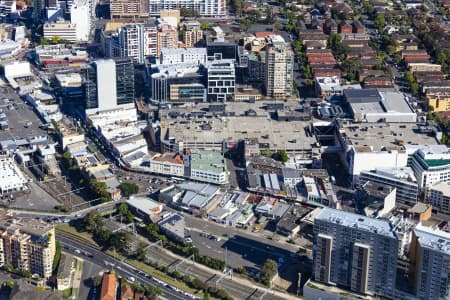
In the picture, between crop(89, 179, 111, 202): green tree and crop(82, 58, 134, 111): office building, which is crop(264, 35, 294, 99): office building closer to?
crop(82, 58, 134, 111): office building

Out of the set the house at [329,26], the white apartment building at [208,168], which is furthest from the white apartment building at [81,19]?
the white apartment building at [208,168]

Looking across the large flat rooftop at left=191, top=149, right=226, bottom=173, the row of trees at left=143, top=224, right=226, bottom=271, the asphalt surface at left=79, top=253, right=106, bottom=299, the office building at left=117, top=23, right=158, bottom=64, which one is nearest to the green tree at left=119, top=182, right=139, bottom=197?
the large flat rooftop at left=191, top=149, right=226, bottom=173

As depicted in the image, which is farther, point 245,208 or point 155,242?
point 245,208

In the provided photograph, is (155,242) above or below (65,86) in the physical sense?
below

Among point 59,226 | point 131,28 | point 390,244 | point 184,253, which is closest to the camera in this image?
point 390,244

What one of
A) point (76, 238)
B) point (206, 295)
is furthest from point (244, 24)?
point (206, 295)

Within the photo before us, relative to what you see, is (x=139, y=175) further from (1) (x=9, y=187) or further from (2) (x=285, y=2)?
(2) (x=285, y=2)

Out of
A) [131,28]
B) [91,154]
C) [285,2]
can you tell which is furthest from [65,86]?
[285,2]
